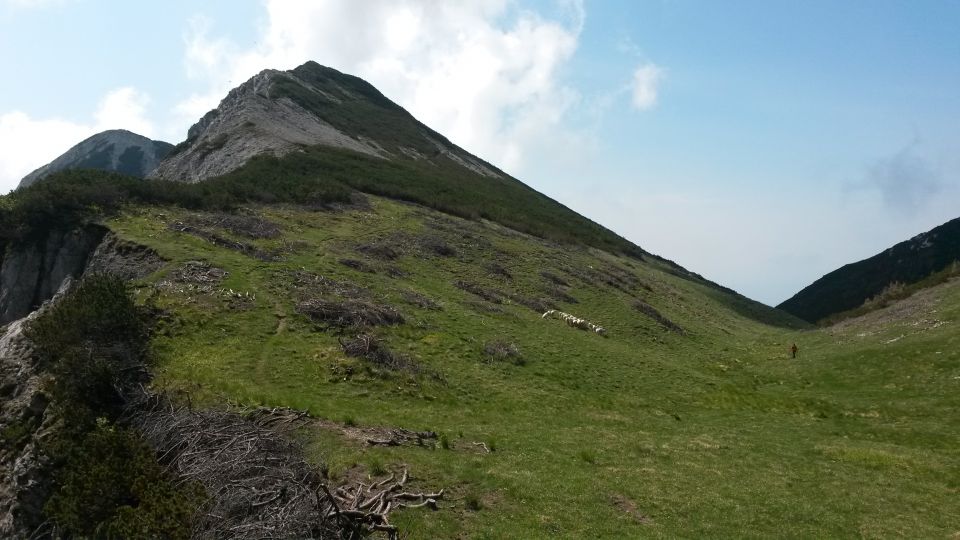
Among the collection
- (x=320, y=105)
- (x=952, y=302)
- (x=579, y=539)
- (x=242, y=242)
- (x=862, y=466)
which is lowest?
(x=579, y=539)

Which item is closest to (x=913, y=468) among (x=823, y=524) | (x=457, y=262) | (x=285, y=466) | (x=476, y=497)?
(x=823, y=524)

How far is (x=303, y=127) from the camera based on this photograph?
365 ft

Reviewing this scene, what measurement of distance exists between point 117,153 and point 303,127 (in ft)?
315

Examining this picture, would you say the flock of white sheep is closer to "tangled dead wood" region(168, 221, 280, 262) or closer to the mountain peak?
"tangled dead wood" region(168, 221, 280, 262)

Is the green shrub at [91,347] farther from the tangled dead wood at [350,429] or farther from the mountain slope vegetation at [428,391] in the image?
the tangled dead wood at [350,429]

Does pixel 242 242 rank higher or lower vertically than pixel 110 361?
higher

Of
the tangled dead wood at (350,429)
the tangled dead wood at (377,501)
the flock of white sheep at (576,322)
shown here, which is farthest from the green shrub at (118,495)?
the flock of white sheep at (576,322)

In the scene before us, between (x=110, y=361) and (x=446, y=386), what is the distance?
14.9 meters

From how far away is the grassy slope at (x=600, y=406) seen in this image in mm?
18203

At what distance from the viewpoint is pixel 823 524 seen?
1773 centimetres

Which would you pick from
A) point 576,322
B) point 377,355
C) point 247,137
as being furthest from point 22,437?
point 247,137

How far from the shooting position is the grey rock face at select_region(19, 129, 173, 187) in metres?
165

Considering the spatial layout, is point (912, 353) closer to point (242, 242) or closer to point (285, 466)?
point (285, 466)

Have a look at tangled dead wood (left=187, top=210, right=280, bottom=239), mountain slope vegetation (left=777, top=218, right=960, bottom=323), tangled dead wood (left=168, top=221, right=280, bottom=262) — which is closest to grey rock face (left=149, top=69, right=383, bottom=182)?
tangled dead wood (left=187, top=210, right=280, bottom=239)
